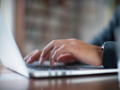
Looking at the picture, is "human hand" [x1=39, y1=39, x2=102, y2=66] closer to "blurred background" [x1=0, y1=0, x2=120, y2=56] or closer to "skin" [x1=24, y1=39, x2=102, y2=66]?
"skin" [x1=24, y1=39, x2=102, y2=66]

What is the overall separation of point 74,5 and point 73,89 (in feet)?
12.4

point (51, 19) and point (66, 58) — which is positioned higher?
point (51, 19)

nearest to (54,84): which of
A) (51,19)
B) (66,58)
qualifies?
(66,58)

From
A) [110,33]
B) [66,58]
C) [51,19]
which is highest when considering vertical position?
[51,19]

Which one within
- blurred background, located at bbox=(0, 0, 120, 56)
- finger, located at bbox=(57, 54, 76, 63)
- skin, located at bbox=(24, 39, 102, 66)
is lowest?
finger, located at bbox=(57, 54, 76, 63)

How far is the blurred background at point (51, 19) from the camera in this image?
105 inches

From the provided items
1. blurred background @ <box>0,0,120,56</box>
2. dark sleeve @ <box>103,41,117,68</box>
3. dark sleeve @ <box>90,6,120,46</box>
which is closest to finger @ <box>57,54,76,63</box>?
dark sleeve @ <box>103,41,117,68</box>

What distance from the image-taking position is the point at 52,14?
331 centimetres

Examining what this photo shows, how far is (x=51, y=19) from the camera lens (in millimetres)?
3287

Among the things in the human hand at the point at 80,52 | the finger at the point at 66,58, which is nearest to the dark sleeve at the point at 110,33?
the finger at the point at 66,58

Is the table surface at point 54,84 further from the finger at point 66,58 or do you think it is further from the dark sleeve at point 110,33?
the dark sleeve at point 110,33

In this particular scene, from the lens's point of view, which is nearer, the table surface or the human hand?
the table surface

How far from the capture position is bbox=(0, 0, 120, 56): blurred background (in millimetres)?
2662

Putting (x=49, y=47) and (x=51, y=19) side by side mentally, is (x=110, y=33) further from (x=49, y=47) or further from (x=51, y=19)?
(x=51, y=19)
